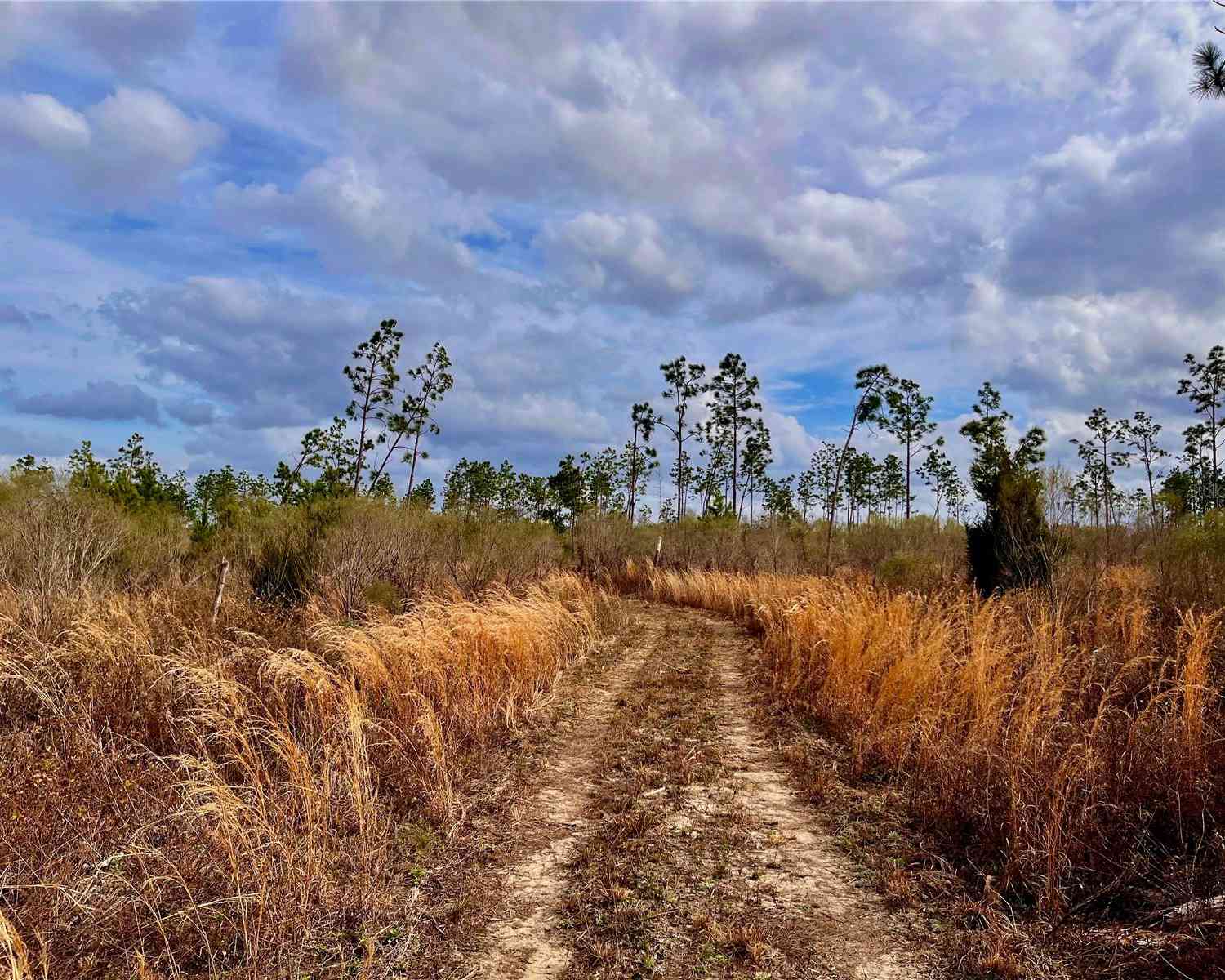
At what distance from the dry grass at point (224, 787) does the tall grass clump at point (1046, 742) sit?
11.4 ft

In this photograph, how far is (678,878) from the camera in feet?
13.7

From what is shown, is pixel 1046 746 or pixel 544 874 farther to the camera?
pixel 1046 746

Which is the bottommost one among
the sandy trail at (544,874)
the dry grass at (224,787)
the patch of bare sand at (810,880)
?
the sandy trail at (544,874)

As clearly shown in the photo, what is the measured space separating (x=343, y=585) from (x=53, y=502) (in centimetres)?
449

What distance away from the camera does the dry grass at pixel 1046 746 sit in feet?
12.7

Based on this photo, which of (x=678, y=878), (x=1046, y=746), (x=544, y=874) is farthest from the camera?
(x=1046, y=746)

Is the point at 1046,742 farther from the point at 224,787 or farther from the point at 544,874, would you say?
the point at 224,787

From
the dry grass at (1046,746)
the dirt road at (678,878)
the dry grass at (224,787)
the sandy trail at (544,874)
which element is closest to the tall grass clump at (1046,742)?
the dry grass at (1046,746)

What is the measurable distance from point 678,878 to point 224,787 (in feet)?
8.50

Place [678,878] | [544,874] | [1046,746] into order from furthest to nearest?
[1046,746], [544,874], [678,878]

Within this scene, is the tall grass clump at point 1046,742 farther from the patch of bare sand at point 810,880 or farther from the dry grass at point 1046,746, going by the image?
the patch of bare sand at point 810,880

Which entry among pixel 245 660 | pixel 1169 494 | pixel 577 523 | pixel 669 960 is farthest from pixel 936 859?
pixel 577 523

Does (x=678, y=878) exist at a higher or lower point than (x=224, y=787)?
lower

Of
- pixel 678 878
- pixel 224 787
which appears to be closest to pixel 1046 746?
pixel 678 878
